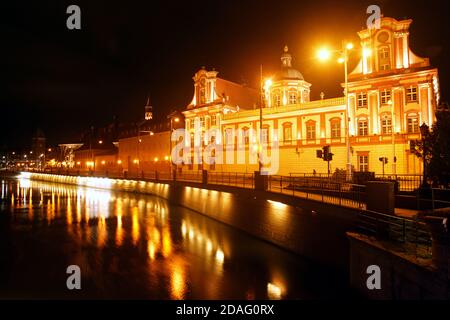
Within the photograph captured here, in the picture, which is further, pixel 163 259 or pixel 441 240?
pixel 163 259

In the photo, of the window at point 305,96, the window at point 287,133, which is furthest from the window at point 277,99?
the window at point 287,133

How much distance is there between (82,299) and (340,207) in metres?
11.0

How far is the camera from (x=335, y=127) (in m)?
42.8

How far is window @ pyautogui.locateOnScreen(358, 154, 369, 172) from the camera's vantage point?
39594 millimetres

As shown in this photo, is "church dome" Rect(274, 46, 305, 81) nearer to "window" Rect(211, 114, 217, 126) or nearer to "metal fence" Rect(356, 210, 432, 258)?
"window" Rect(211, 114, 217, 126)

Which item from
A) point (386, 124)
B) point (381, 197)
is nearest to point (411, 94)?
point (386, 124)

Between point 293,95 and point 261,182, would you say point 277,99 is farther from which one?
point 261,182

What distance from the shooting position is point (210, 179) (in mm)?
35219

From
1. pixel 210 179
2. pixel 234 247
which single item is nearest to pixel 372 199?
pixel 234 247

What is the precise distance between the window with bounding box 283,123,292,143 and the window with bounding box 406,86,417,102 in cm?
1453

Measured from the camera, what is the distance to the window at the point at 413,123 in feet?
121

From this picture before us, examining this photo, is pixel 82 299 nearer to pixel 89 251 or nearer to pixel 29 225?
pixel 89 251

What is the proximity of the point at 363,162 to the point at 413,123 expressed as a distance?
6512 millimetres

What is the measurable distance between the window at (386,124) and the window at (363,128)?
66.6 inches
